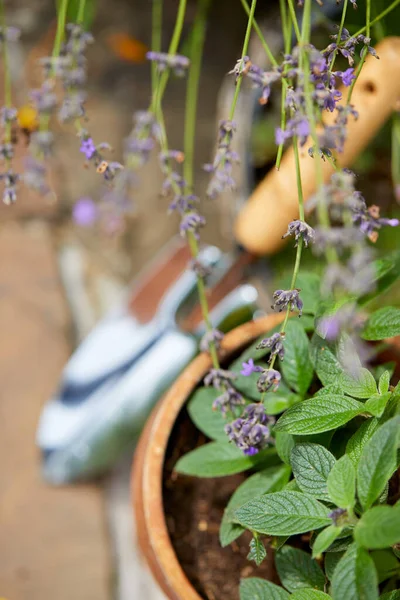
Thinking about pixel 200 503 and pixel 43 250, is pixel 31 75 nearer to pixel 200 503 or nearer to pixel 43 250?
pixel 43 250

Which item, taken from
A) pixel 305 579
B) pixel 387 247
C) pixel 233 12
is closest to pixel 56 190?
pixel 233 12

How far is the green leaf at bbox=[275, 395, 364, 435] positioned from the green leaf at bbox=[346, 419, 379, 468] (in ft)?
0.05

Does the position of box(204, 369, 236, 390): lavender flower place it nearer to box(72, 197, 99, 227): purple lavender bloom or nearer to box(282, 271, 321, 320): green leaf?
box(282, 271, 321, 320): green leaf

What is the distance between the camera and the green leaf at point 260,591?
2.03 feet

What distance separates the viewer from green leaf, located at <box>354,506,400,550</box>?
48 cm

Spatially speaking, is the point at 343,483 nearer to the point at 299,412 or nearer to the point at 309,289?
the point at 299,412

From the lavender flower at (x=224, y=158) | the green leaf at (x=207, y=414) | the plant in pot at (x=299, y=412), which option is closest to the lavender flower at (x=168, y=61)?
the plant in pot at (x=299, y=412)

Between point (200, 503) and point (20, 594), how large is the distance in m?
0.52

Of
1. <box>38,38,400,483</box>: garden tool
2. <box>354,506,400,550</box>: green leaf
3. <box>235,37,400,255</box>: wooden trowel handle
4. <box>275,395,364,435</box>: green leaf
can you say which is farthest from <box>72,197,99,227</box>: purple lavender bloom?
<box>354,506,400,550</box>: green leaf

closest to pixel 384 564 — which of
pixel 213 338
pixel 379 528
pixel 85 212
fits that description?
pixel 379 528

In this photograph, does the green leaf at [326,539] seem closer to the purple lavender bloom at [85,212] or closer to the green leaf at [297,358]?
the green leaf at [297,358]

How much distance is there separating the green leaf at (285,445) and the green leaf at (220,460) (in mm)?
58

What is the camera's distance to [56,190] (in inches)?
55.5

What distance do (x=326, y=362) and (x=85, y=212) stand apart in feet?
2.81
